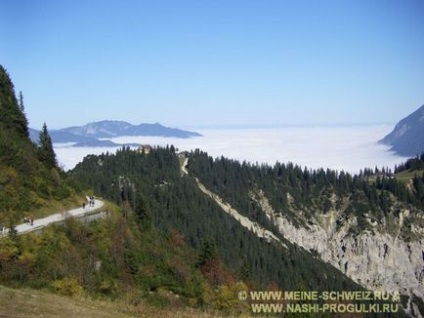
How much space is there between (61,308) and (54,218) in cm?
2963

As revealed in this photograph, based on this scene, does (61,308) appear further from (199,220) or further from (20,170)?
(199,220)

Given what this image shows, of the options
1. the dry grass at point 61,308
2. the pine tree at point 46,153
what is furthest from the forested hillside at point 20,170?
the dry grass at point 61,308

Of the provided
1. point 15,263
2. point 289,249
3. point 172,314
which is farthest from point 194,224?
point 172,314

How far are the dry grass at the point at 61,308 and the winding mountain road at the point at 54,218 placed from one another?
19.8 meters

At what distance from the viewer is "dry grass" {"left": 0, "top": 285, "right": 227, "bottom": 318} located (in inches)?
864

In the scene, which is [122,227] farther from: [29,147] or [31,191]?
[29,147]

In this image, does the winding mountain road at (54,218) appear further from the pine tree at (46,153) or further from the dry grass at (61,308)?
the dry grass at (61,308)

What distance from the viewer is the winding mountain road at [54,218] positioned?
45.5m

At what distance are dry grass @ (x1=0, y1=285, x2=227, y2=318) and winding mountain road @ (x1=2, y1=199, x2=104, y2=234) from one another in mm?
19763

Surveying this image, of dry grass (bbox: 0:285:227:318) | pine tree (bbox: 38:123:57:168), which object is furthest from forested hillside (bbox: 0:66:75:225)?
dry grass (bbox: 0:285:227:318)

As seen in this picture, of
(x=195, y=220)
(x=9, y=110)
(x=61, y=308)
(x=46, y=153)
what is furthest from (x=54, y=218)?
(x=195, y=220)

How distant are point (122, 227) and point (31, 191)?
11163mm

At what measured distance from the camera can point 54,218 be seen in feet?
168

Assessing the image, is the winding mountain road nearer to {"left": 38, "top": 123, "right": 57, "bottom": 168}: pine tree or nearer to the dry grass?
{"left": 38, "top": 123, "right": 57, "bottom": 168}: pine tree
